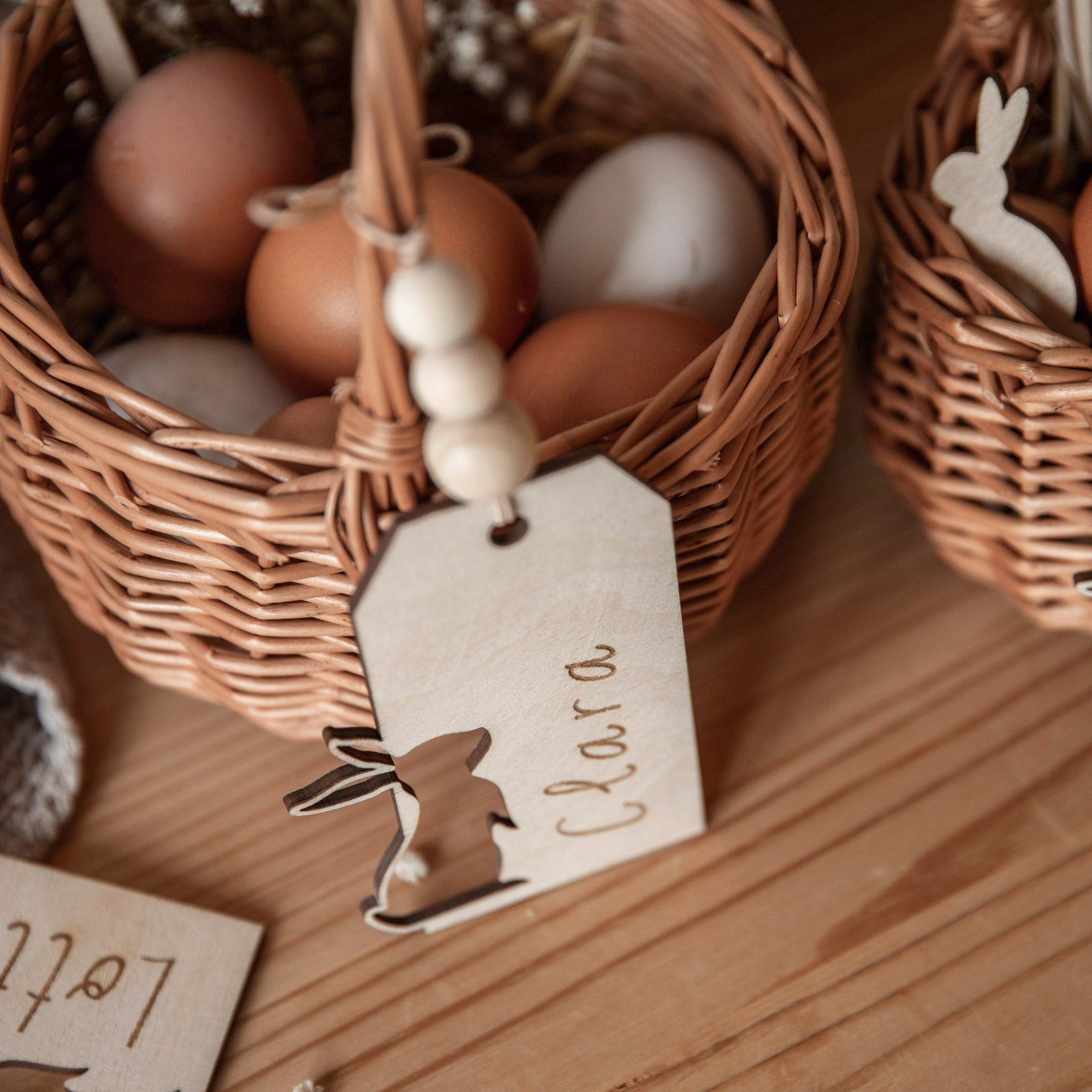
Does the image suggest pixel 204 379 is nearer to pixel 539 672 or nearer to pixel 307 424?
pixel 307 424

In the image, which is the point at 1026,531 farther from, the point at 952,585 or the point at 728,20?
the point at 728,20

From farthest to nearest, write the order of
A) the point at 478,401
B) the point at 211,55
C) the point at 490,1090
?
the point at 211,55, the point at 490,1090, the point at 478,401

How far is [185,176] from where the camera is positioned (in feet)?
1.73

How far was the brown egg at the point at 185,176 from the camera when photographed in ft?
1.73

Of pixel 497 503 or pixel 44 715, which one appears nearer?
pixel 497 503

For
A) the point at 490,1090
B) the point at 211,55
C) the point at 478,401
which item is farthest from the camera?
the point at 211,55

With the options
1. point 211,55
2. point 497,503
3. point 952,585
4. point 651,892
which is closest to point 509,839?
point 651,892

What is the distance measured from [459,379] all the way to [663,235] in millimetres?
296

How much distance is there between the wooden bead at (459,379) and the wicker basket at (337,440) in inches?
1.0

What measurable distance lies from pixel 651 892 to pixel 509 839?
0.28ft

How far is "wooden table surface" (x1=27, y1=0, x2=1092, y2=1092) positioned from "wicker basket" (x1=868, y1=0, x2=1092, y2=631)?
67 millimetres

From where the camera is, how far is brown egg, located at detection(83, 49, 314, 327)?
0.53m

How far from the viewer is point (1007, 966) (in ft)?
1.46

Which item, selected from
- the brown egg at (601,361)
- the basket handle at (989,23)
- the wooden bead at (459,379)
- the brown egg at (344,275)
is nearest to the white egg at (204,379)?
the brown egg at (344,275)
